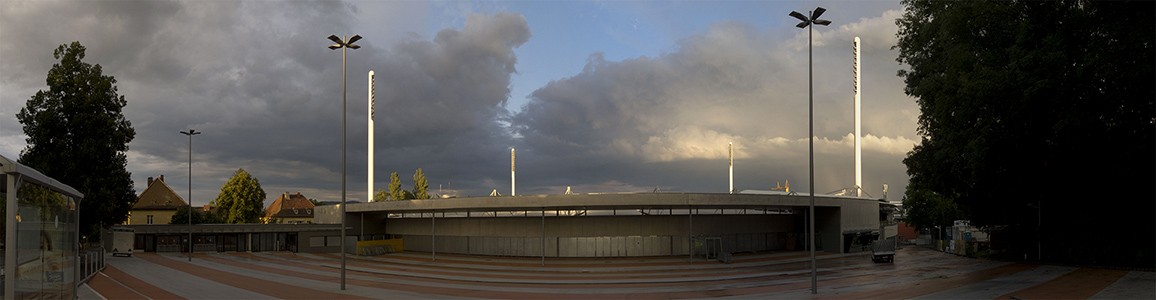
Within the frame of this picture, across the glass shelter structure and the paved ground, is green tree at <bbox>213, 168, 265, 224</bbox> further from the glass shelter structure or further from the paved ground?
the glass shelter structure

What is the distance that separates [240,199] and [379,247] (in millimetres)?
39354

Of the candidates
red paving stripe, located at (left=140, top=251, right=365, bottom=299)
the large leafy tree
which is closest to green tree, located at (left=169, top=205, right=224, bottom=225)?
red paving stripe, located at (left=140, top=251, right=365, bottom=299)

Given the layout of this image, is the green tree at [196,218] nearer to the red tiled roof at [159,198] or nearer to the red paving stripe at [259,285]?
the red tiled roof at [159,198]

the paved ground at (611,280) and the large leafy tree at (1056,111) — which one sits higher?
the large leafy tree at (1056,111)

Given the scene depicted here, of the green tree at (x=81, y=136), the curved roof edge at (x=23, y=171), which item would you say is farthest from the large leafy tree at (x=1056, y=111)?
the green tree at (x=81, y=136)

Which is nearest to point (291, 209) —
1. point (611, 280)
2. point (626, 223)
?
point (626, 223)

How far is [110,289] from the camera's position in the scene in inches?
1283

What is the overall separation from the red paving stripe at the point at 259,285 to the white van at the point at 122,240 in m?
16.7

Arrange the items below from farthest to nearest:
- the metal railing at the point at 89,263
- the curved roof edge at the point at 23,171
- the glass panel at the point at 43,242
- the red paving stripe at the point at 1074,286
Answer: the metal railing at the point at 89,263
the red paving stripe at the point at 1074,286
the glass panel at the point at 43,242
the curved roof edge at the point at 23,171

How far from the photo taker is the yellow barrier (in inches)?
2302

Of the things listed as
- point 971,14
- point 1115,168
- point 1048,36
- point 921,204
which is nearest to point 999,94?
point 1048,36

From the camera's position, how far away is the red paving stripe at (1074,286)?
26.6 m

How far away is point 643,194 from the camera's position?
154ft

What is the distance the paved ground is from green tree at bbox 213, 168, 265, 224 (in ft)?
129
